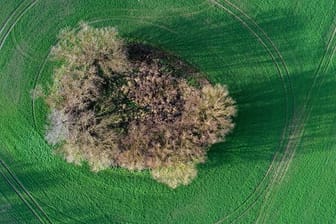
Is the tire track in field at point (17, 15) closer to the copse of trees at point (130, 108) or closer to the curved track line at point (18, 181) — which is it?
the curved track line at point (18, 181)

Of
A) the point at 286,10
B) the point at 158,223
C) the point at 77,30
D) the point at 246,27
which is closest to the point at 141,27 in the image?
the point at 77,30

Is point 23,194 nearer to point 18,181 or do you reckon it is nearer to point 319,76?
point 18,181

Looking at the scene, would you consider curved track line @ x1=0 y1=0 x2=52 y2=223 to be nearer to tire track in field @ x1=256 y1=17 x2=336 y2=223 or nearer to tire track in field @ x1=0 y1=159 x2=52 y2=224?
tire track in field @ x1=0 y1=159 x2=52 y2=224

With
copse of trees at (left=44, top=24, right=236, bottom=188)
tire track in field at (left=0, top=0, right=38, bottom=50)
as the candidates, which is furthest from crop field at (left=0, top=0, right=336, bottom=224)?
copse of trees at (left=44, top=24, right=236, bottom=188)

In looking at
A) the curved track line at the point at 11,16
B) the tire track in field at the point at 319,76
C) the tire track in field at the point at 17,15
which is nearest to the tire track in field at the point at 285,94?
the tire track in field at the point at 319,76

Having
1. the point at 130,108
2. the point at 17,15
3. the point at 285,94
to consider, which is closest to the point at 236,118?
the point at 285,94

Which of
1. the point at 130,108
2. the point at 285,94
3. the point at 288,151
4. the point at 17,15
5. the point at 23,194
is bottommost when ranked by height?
the point at 288,151

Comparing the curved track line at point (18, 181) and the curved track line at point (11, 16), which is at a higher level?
the curved track line at point (11, 16)
